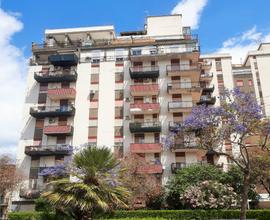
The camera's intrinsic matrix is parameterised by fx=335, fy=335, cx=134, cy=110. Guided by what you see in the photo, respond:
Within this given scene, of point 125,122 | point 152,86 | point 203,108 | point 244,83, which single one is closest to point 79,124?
point 125,122

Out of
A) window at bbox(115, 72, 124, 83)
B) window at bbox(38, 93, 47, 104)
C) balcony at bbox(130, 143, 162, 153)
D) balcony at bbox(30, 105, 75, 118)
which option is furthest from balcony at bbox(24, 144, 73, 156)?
window at bbox(115, 72, 124, 83)

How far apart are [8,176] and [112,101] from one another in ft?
56.9

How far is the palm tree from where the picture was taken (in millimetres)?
19297

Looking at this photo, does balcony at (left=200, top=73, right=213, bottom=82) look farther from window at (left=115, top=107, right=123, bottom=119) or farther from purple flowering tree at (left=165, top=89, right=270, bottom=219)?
purple flowering tree at (left=165, top=89, right=270, bottom=219)

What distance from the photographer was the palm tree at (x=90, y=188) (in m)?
19.3

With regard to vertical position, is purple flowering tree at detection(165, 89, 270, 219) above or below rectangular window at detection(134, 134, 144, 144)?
below

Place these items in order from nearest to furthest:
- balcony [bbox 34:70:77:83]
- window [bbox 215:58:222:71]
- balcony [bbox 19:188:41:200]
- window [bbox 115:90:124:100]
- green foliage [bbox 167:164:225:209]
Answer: green foliage [bbox 167:164:225:209] → balcony [bbox 19:188:41:200] → window [bbox 115:90:124:100] → balcony [bbox 34:70:77:83] → window [bbox 215:58:222:71]

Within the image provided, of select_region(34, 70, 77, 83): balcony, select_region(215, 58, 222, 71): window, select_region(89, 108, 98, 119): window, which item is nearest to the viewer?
select_region(89, 108, 98, 119): window

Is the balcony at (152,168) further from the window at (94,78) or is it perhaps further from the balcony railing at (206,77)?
the balcony railing at (206,77)

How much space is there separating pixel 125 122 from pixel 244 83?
32.2 metres

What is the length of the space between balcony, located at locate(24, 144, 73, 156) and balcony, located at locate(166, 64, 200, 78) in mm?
18235

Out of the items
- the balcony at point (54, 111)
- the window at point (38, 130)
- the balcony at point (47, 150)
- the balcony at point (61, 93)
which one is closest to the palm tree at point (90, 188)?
the balcony at point (47, 150)

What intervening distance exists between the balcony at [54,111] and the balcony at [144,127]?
9.02 m

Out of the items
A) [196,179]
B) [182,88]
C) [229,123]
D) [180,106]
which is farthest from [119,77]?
[229,123]
